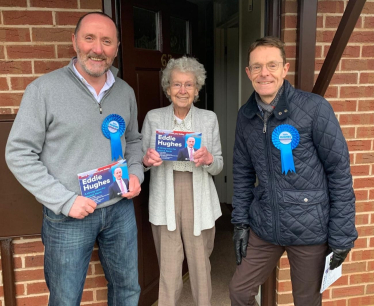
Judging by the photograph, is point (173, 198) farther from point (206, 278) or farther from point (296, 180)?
point (296, 180)

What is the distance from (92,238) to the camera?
1954 millimetres

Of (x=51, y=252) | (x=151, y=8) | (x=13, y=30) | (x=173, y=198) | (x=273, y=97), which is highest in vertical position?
(x=151, y=8)

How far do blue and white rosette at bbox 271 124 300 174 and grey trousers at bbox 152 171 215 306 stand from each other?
2.33 ft

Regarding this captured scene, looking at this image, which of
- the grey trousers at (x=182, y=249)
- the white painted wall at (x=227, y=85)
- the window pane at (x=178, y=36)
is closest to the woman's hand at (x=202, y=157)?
the grey trousers at (x=182, y=249)

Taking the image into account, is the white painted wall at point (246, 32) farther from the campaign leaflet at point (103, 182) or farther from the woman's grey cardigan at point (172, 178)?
the campaign leaflet at point (103, 182)

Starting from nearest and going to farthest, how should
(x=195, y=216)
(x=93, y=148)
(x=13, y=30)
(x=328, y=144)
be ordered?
(x=328, y=144)
(x=93, y=148)
(x=13, y=30)
(x=195, y=216)

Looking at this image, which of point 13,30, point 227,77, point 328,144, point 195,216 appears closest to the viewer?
point 328,144

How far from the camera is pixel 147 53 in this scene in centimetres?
266

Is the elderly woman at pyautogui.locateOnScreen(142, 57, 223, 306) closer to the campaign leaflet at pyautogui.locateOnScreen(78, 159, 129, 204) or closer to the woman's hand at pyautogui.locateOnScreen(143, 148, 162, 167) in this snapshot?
the woman's hand at pyautogui.locateOnScreen(143, 148, 162, 167)

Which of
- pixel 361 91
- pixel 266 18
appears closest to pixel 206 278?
pixel 361 91

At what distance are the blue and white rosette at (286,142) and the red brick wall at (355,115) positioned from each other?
0.76 meters

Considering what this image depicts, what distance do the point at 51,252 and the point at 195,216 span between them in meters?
0.87

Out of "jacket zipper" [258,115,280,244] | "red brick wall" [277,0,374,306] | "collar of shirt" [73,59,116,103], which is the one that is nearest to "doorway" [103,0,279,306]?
"red brick wall" [277,0,374,306]

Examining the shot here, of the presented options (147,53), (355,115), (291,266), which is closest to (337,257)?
(291,266)
